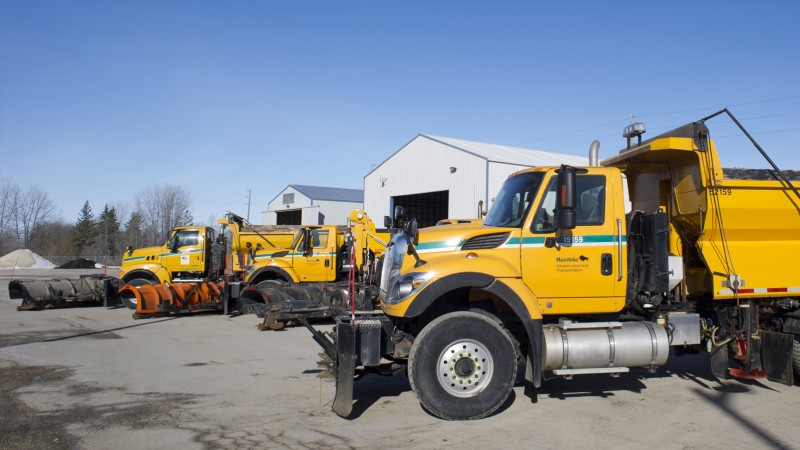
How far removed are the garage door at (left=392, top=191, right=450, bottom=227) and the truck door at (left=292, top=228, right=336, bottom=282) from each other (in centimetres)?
1516

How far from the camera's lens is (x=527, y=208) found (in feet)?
21.5

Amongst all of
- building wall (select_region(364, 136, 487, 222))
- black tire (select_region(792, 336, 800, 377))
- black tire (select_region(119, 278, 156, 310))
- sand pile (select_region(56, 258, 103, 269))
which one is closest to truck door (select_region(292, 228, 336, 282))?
black tire (select_region(119, 278, 156, 310))

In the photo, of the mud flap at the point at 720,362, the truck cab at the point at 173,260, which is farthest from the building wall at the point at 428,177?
the mud flap at the point at 720,362

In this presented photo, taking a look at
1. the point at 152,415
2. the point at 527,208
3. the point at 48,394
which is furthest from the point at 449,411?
the point at 48,394

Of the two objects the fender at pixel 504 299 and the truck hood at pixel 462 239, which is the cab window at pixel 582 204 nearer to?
the truck hood at pixel 462 239

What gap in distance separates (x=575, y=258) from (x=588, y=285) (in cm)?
36

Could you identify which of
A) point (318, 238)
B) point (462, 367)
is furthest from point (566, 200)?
point (318, 238)

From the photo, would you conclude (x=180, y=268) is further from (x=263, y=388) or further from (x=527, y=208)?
(x=527, y=208)

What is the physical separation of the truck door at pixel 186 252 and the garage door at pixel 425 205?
14843mm

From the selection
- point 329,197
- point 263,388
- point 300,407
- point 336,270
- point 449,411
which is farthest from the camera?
point 329,197

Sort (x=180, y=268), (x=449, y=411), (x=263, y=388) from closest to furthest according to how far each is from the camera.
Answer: (x=449, y=411)
(x=263, y=388)
(x=180, y=268)

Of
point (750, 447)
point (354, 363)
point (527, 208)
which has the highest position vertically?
point (527, 208)

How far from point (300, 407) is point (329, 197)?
42814 millimetres

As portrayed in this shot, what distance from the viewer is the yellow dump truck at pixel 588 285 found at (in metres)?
5.99
